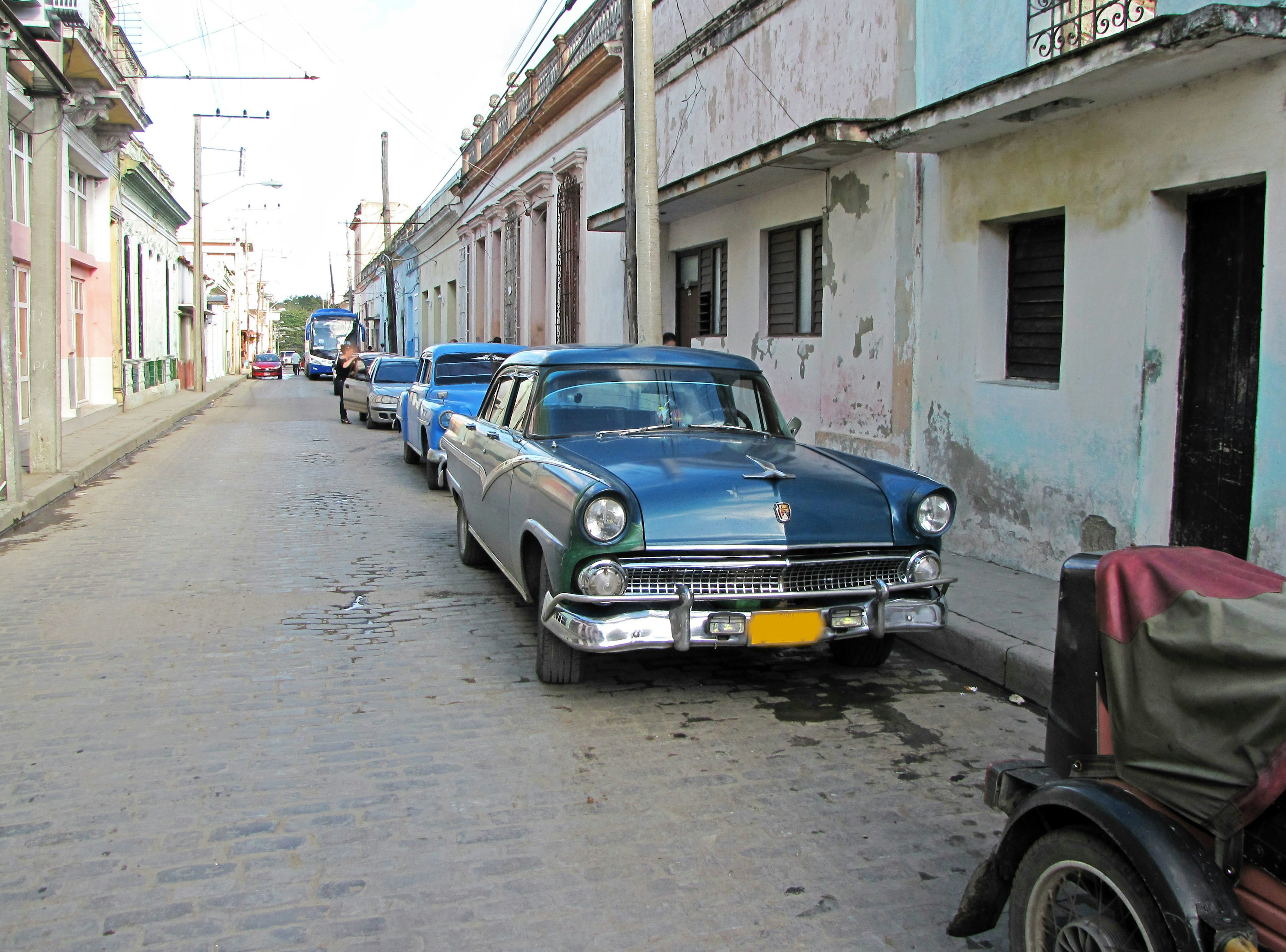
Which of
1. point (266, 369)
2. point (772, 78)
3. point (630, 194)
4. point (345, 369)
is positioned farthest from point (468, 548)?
point (266, 369)

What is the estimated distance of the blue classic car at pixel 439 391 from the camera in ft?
39.1

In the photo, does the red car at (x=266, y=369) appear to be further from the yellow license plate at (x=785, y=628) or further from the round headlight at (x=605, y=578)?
the yellow license plate at (x=785, y=628)

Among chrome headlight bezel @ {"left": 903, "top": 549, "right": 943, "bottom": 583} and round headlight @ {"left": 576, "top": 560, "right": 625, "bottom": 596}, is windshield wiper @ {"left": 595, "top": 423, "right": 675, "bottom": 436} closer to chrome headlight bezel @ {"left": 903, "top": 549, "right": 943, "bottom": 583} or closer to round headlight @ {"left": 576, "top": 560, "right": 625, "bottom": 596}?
round headlight @ {"left": 576, "top": 560, "right": 625, "bottom": 596}

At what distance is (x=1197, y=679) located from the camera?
225 cm

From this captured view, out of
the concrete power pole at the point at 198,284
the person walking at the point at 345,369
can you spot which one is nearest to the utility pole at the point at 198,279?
the concrete power pole at the point at 198,284

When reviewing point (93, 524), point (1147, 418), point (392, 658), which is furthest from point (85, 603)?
point (1147, 418)

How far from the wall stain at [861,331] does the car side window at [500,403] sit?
3841mm

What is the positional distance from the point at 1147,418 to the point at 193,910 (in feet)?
18.6

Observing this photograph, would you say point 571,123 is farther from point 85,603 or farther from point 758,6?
point 85,603

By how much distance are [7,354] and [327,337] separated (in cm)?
4419

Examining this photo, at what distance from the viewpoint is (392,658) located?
5461mm

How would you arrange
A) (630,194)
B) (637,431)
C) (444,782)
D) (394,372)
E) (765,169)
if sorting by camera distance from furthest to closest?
(394,372), (630,194), (765,169), (637,431), (444,782)

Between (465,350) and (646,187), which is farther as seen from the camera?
(465,350)

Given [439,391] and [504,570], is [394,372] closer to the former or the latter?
[439,391]
